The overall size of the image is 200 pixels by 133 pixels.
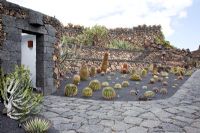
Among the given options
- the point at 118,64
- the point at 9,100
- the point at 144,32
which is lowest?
the point at 9,100

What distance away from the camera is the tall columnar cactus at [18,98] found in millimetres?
7012

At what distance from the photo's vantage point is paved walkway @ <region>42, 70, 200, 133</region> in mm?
7145

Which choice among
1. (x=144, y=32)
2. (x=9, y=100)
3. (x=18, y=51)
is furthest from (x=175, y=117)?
(x=144, y=32)

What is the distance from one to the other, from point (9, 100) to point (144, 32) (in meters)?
19.3

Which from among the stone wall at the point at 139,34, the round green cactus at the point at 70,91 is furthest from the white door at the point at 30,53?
the stone wall at the point at 139,34

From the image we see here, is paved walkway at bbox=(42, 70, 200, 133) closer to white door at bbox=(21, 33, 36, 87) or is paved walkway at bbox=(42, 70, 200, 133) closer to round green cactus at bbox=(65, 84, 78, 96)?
round green cactus at bbox=(65, 84, 78, 96)

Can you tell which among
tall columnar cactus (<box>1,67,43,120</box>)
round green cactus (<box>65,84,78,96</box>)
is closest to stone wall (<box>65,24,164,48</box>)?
round green cactus (<box>65,84,78,96</box>)

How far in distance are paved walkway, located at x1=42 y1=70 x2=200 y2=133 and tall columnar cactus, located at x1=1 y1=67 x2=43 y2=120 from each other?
71 cm

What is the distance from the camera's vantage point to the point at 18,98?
24.4ft

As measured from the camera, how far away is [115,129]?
709 cm

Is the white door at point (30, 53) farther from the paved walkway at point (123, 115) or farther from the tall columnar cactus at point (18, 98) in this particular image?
the tall columnar cactus at point (18, 98)

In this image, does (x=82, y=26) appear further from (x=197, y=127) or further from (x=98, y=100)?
(x=197, y=127)

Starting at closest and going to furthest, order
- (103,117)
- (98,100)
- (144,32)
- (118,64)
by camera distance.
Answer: (103,117) < (98,100) < (118,64) < (144,32)

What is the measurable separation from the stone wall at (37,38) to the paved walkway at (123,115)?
1.06 metres
